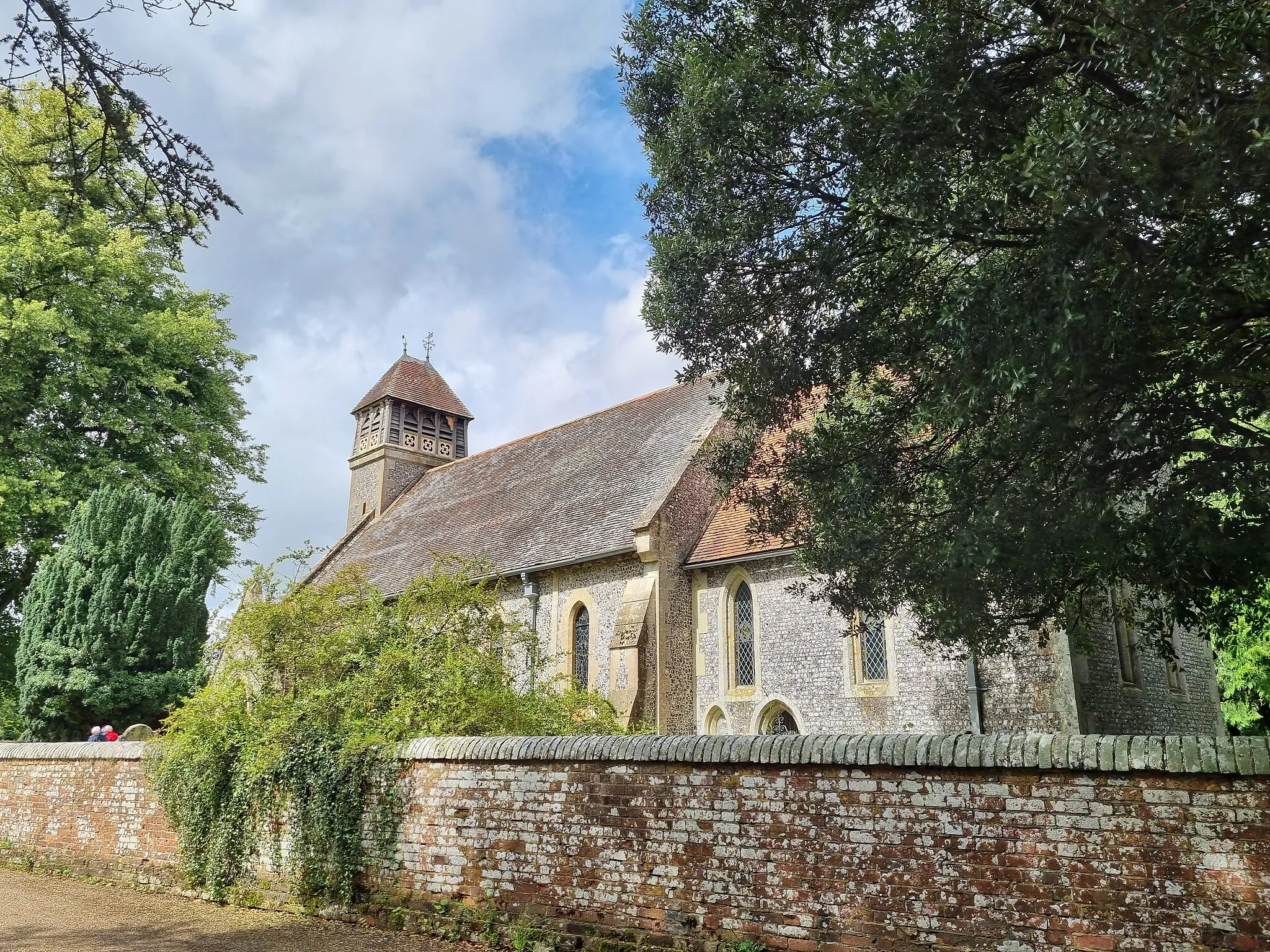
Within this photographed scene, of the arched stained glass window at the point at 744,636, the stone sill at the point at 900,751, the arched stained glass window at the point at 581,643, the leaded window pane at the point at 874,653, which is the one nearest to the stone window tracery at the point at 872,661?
the leaded window pane at the point at 874,653

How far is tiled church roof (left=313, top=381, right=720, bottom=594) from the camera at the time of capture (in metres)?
18.8

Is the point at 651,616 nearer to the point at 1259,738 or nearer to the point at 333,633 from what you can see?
the point at 333,633

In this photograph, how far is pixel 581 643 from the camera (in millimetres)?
18438

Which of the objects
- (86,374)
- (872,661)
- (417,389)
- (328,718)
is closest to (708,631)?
(872,661)

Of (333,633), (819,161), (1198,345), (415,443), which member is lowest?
(333,633)

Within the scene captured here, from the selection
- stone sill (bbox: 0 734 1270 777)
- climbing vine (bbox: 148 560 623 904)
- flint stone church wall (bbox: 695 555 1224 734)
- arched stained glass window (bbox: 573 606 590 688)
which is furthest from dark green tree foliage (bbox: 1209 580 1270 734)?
stone sill (bbox: 0 734 1270 777)

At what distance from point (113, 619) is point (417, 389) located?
16.6m

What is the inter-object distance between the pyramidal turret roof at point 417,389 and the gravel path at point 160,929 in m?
22.7

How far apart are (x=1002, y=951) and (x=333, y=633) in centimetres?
766

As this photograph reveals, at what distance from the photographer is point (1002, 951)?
5250 mm

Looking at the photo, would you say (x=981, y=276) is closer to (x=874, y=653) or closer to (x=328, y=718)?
(x=328, y=718)

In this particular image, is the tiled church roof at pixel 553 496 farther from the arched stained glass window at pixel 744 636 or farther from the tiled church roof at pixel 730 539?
the arched stained glass window at pixel 744 636

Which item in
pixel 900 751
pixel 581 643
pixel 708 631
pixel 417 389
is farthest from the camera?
pixel 417 389

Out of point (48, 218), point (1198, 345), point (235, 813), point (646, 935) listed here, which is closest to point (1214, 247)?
point (1198, 345)
